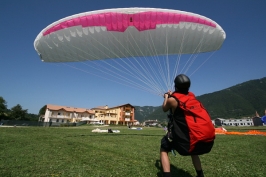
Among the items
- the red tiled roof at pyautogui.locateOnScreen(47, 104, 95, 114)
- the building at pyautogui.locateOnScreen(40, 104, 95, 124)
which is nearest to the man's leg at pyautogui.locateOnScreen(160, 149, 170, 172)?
the building at pyautogui.locateOnScreen(40, 104, 95, 124)

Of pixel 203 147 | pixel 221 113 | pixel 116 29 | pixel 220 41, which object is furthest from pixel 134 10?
pixel 221 113

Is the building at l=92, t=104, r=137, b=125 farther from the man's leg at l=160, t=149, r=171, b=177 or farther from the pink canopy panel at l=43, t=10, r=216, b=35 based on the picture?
the man's leg at l=160, t=149, r=171, b=177

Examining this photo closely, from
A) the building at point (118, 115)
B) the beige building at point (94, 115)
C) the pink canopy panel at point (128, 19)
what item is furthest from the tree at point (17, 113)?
the pink canopy panel at point (128, 19)

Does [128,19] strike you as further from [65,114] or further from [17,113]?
[65,114]

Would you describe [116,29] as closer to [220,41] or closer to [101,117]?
[220,41]

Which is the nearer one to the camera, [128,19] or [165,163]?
[165,163]

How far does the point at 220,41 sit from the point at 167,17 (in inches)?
142

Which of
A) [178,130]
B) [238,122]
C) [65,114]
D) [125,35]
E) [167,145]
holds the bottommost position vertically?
[167,145]

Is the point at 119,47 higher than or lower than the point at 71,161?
higher

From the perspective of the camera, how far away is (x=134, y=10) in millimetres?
7316

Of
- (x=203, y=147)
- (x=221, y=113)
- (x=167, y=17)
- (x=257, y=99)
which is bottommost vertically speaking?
(x=203, y=147)

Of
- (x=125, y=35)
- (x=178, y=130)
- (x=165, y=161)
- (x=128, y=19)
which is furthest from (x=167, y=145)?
(x=125, y=35)

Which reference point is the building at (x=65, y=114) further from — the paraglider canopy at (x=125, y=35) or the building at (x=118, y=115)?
the paraglider canopy at (x=125, y=35)

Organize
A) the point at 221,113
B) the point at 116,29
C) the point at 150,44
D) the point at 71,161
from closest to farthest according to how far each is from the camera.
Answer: the point at 71,161 < the point at 116,29 < the point at 150,44 < the point at 221,113
